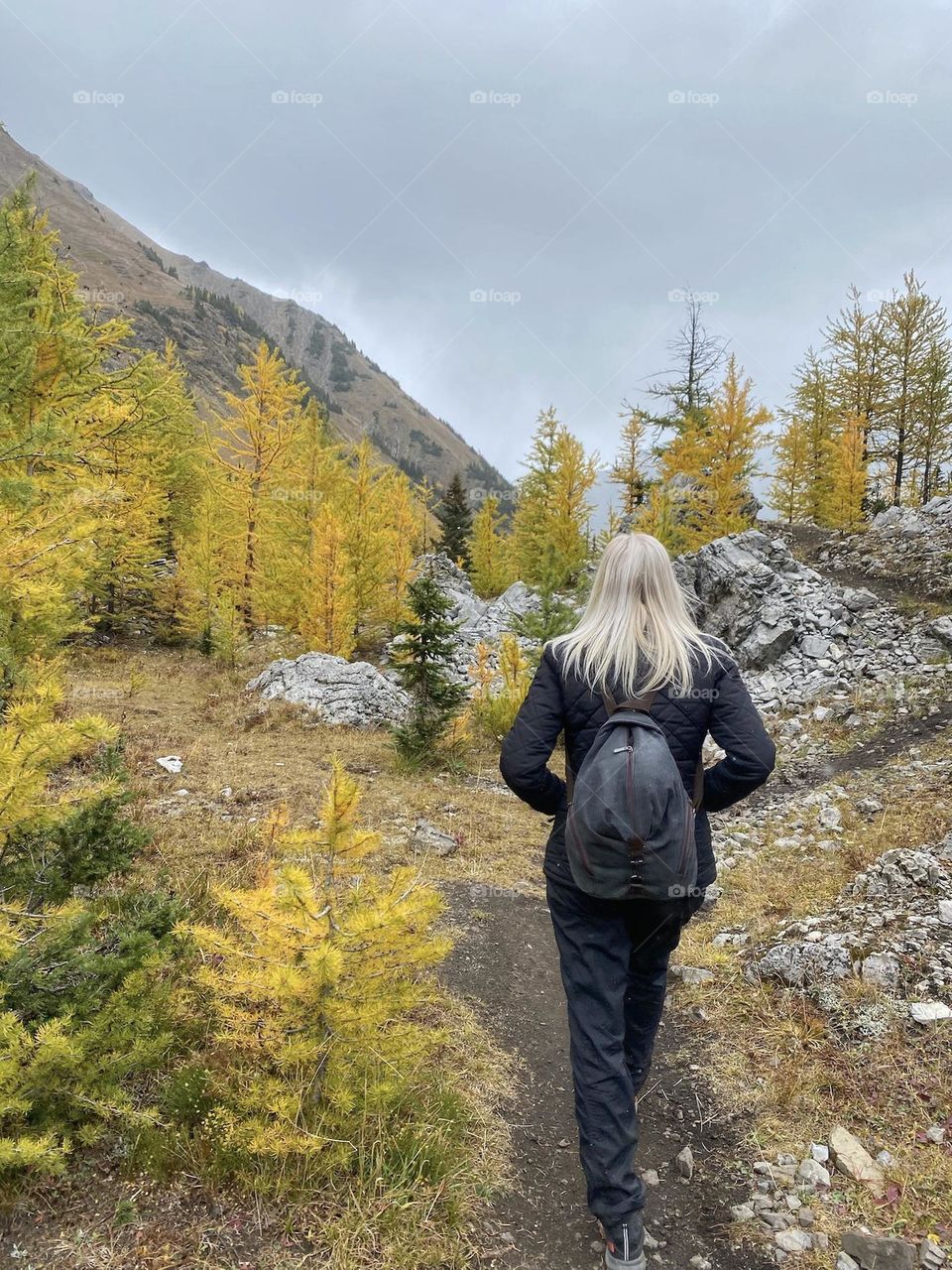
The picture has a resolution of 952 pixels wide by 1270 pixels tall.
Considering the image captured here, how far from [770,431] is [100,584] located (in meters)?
23.9

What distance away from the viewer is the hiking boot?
2.45m

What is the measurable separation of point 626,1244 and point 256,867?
4.18 meters

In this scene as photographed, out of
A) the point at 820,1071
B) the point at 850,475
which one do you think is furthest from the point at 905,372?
the point at 820,1071

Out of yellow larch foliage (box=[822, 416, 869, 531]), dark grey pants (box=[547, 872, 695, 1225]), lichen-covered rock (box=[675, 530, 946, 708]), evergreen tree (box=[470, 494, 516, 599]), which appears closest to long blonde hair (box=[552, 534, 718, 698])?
dark grey pants (box=[547, 872, 695, 1225])

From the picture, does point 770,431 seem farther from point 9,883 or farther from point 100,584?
point 9,883

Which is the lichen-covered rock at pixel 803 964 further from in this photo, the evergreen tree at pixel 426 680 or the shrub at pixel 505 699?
the shrub at pixel 505 699

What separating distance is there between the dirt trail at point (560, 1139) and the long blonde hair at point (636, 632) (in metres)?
2.38

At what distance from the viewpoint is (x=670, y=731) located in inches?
105

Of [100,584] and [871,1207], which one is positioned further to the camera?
[100,584]

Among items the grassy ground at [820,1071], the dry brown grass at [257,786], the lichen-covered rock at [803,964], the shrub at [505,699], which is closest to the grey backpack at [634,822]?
the grassy ground at [820,1071]

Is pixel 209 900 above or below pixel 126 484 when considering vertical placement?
below

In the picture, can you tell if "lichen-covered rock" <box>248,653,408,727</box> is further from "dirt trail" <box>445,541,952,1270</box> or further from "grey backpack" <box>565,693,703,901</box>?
"grey backpack" <box>565,693,703,901</box>

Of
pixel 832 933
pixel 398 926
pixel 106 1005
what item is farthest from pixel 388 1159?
pixel 832 933

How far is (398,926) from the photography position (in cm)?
262
